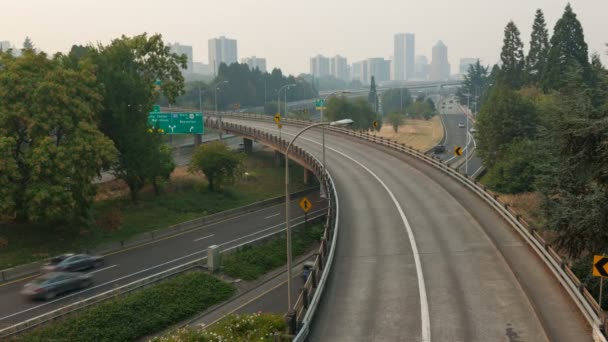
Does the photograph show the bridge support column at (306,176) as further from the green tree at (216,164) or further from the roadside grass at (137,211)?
the green tree at (216,164)

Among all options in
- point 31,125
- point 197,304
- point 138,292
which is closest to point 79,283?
point 138,292

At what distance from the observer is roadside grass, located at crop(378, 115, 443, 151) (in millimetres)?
117938

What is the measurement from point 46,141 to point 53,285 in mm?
12229

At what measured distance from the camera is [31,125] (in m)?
41.5

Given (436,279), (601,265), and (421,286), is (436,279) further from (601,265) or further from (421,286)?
(601,265)

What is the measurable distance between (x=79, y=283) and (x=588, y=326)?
102ft

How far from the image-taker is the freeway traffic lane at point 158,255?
33.6 meters

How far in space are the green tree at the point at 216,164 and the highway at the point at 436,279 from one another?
26.7 metres

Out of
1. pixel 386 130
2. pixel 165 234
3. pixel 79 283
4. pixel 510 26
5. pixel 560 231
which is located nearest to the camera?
pixel 560 231

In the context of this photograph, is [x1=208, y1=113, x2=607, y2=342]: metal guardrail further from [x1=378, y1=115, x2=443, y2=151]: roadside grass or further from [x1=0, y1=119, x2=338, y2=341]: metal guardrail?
[x1=378, y1=115, x2=443, y2=151]: roadside grass

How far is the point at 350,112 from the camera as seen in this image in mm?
114938

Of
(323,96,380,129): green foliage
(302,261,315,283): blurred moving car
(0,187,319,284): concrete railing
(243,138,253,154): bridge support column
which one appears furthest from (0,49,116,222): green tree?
(323,96,380,129): green foliage

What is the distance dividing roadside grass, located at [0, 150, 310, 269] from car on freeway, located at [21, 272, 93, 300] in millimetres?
6384

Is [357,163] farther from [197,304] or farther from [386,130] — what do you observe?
[386,130]
